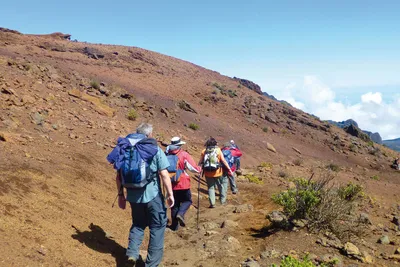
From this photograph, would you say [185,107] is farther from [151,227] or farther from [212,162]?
[151,227]

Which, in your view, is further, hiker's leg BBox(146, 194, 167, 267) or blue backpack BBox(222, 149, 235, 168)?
blue backpack BBox(222, 149, 235, 168)

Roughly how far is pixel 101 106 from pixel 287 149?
58.9 feet

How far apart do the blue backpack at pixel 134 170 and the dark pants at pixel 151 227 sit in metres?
0.33

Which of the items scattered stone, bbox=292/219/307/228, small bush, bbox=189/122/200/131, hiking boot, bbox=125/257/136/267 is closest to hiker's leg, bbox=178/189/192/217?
hiking boot, bbox=125/257/136/267

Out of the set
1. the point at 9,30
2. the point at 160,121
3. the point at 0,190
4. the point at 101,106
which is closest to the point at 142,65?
the point at 9,30

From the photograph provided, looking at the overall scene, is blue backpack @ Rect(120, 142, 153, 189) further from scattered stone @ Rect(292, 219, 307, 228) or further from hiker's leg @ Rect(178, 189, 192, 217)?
scattered stone @ Rect(292, 219, 307, 228)

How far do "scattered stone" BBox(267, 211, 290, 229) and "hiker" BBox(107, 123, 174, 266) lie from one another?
255 cm

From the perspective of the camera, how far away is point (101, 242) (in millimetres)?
4945

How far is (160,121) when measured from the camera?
2086cm

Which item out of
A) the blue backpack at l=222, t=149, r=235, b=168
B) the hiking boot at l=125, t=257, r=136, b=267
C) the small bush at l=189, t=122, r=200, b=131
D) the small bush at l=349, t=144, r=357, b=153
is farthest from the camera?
the small bush at l=349, t=144, r=357, b=153

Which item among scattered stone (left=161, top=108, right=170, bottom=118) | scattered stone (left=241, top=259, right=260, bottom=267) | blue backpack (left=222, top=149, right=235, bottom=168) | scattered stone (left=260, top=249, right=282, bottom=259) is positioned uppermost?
scattered stone (left=161, top=108, right=170, bottom=118)

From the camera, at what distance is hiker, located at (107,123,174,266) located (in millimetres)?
4070

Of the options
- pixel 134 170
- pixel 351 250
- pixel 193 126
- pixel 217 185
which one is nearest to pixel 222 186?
pixel 217 185

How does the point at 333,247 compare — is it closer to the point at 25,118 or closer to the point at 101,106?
the point at 25,118
